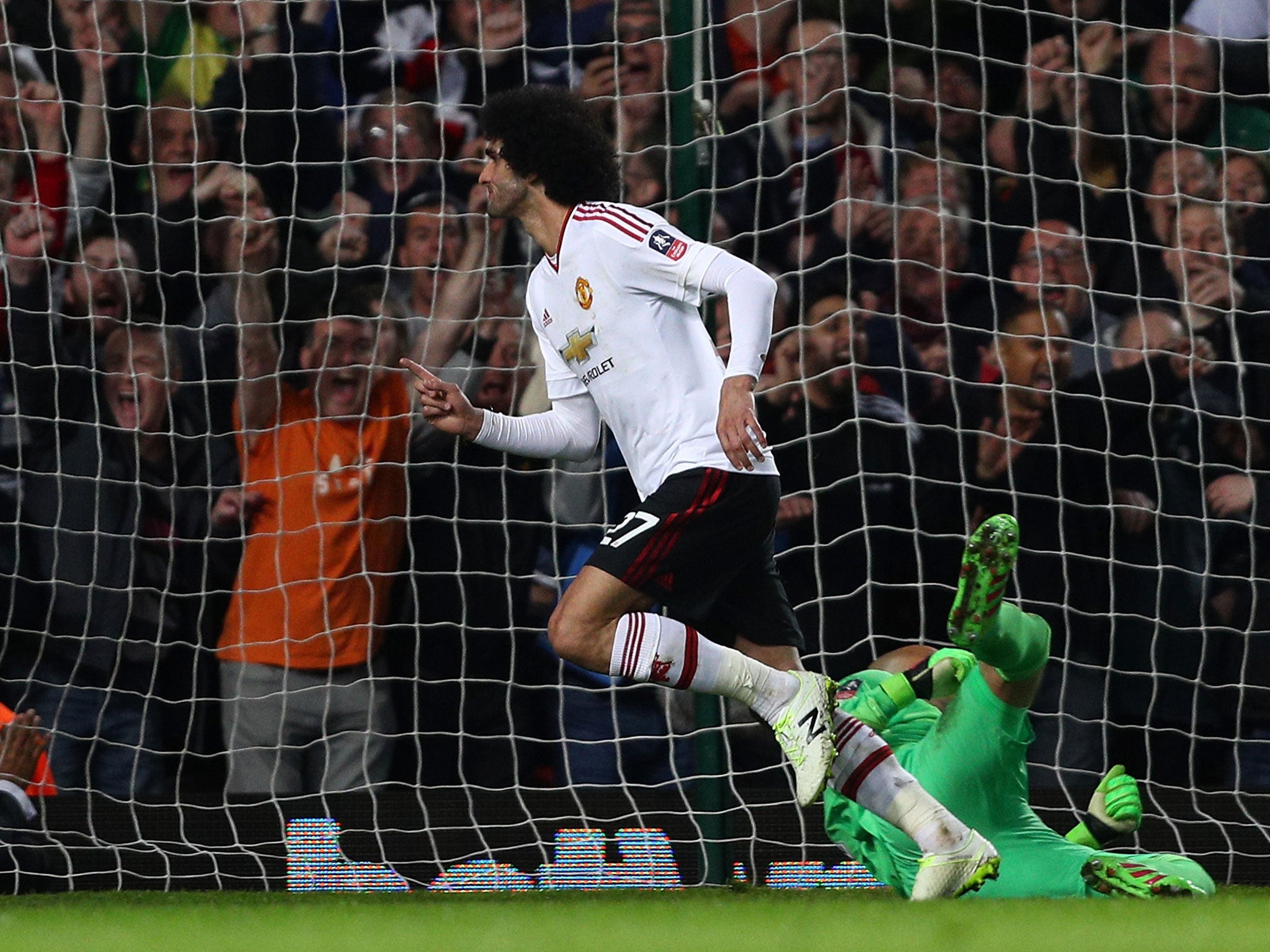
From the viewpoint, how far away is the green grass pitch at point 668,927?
246cm

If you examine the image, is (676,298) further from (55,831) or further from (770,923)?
(55,831)

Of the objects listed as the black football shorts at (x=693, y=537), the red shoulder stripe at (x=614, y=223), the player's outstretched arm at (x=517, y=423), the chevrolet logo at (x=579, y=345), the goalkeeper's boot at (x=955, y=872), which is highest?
the red shoulder stripe at (x=614, y=223)

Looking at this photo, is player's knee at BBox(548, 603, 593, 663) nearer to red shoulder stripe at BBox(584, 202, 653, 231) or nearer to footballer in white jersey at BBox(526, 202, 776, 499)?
footballer in white jersey at BBox(526, 202, 776, 499)

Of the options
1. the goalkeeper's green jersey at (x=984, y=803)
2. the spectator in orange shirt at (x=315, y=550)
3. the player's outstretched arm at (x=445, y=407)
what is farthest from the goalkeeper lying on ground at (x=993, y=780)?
the spectator in orange shirt at (x=315, y=550)

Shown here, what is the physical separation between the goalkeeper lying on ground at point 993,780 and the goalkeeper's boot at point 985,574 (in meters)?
0.02

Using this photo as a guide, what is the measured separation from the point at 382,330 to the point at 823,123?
1.63m

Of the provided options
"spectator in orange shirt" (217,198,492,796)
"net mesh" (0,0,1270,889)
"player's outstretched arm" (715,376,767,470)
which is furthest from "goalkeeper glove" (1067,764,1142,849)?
"spectator in orange shirt" (217,198,492,796)

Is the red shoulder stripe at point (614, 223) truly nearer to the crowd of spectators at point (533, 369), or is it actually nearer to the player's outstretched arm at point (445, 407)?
the player's outstretched arm at point (445, 407)

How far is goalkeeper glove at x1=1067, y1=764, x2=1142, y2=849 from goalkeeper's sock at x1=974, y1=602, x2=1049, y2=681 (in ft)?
1.75

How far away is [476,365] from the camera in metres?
5.73

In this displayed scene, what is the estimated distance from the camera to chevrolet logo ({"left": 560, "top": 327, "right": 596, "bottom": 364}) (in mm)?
3893

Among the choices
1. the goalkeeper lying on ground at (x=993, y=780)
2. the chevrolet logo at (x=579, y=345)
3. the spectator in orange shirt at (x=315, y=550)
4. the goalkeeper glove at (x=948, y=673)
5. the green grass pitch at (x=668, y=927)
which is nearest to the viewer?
the green grass pitch at (x=668, y=927)

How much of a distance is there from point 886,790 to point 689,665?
0.51 m

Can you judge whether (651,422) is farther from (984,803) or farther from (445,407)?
(984,803)
